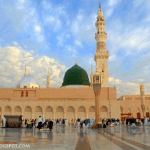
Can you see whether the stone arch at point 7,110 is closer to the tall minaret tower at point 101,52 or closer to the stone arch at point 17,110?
the stone arch at point 17,110

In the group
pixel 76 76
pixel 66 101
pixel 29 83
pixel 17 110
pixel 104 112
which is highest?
pixel 76 76

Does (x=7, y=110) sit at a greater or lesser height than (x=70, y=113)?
greater

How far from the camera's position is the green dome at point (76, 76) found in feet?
126

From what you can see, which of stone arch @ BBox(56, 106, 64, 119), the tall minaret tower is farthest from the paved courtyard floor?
the tall minaret tower

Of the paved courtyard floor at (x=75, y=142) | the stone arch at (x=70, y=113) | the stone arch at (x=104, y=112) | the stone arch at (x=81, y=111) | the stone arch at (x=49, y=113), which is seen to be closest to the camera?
the paved courtyard floor at (x=75, y=142)

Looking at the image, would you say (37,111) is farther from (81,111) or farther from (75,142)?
(75,142)

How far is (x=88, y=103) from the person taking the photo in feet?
102

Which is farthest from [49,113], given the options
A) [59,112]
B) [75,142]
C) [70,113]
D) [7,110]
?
[75,142]

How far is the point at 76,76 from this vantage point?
1523 inches

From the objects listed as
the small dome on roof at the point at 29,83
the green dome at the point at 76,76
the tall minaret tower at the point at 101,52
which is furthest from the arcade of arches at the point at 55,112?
the tall minaret tower at the point at 101,52

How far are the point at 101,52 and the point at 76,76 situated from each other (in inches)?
Answer: 267

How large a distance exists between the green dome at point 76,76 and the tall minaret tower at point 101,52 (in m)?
3.25

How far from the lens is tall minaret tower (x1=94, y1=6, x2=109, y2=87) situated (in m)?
38.1

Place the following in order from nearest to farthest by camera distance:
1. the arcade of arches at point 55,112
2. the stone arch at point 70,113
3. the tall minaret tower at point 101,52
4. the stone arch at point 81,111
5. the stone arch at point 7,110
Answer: the arcade of arches at point 55,112, the stone arch at point 81,111, the stone arch at point 70,113, the stone arch at point 7,110, the tall minaret tower at point 101,52
